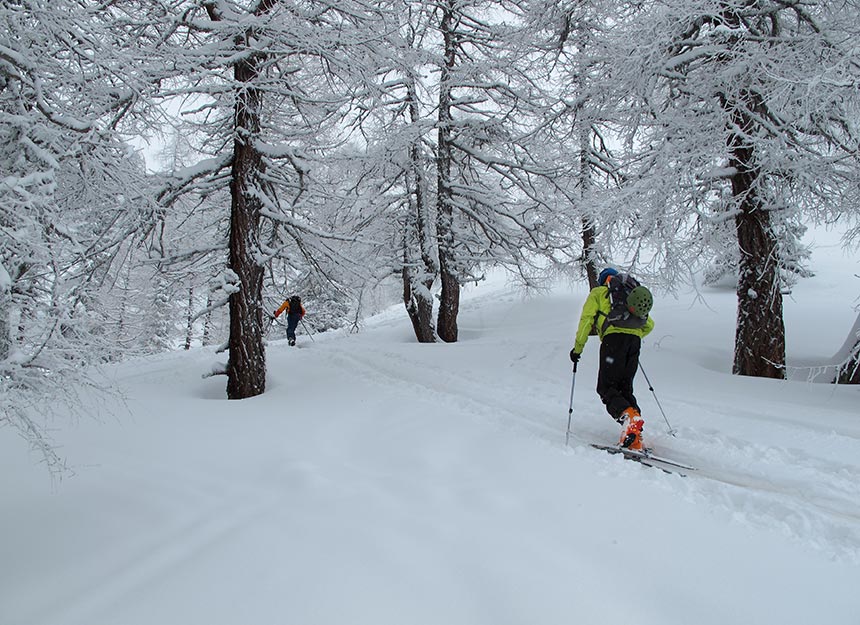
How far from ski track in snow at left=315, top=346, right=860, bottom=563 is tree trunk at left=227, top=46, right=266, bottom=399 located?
11.2 ft

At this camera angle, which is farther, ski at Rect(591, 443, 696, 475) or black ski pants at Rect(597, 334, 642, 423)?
black ski pants at Rect(597, 334, 642, 423)

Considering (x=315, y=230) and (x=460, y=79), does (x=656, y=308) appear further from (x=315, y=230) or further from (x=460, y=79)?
(x=315, y=230)

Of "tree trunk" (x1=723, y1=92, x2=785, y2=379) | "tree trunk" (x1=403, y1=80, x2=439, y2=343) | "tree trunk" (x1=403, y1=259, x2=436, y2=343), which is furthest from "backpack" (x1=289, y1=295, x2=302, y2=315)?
"tree trunk" (x1=723, y1=92, x2=785, y2=379)

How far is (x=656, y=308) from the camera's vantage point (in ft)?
52.5

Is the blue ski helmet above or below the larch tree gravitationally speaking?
below

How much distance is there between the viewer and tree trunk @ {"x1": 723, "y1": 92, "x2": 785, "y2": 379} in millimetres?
7402

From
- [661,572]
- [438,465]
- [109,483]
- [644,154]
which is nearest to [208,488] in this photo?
[109,483]

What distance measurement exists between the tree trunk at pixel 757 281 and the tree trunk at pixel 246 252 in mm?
7368

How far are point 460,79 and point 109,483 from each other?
1042 centimetres

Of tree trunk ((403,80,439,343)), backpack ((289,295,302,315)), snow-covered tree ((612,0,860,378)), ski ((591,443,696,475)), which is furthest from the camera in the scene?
backpack ((289,295,302,315))

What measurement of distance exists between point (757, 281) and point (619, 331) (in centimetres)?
386

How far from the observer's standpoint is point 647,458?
448 cm

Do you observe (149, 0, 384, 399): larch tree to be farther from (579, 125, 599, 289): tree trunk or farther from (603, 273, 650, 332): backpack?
(579, 125, 599, 289): tree trunk

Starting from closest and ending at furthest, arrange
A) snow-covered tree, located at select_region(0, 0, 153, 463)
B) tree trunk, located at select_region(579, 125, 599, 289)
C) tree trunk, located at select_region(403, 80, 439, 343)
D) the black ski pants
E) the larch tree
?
1. snow-covered tree, located at select_region(0, 0, 153, 463)
2. the black ski pants
3. the larch tree
4. tree trunk, located at select_region(579, 125, 599, 289)
5. tree trunk, located at select_region(403, 80, 439, 343)
